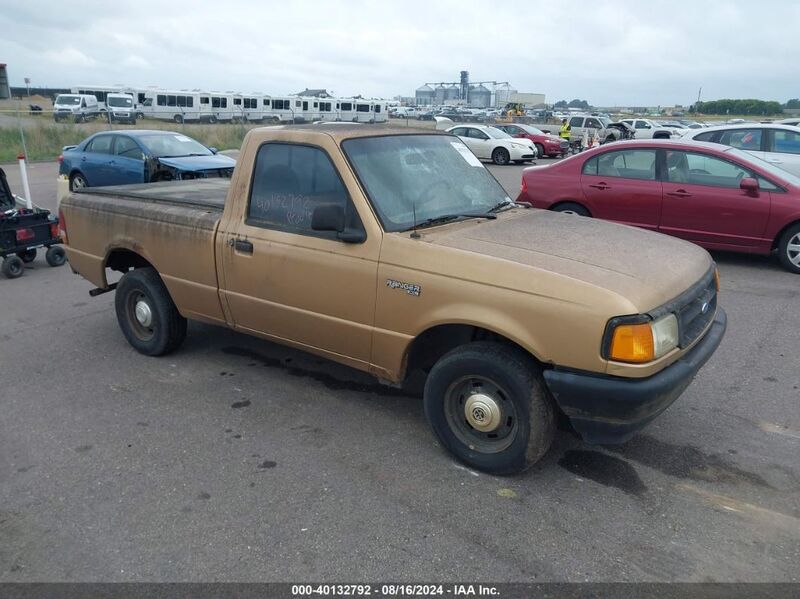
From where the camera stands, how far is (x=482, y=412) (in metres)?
3.57

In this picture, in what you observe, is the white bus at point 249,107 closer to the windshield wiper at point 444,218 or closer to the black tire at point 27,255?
the black tire at point 27,255

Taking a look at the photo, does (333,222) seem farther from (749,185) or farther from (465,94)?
(465,94)

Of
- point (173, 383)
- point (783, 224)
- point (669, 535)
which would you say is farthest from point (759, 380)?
point (173, 383)

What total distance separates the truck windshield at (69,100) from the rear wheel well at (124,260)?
41.7m

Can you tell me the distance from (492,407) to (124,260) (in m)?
3.72

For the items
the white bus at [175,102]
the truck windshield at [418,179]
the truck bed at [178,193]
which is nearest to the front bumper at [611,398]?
the truck windshield at [418,179]

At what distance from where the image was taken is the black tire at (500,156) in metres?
23.9

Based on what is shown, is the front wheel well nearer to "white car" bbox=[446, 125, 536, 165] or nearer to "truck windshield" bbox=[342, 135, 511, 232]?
"truck windshield" bbox=[342, 135, 511, 232]

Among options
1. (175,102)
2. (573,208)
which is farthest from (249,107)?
(573,208)

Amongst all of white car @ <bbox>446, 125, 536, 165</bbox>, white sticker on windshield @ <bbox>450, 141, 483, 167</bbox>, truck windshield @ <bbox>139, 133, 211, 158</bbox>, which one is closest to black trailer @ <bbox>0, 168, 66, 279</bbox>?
truck windshield @ <bbox>139, 133, 211, 158</bbox>

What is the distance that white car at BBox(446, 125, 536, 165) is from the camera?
2383cm

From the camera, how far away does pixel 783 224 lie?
7719mm

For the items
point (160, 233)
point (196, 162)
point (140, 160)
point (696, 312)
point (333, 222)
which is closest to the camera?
point (696, 312)

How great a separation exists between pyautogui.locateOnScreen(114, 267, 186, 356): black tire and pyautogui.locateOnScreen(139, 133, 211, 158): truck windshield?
8114mm
